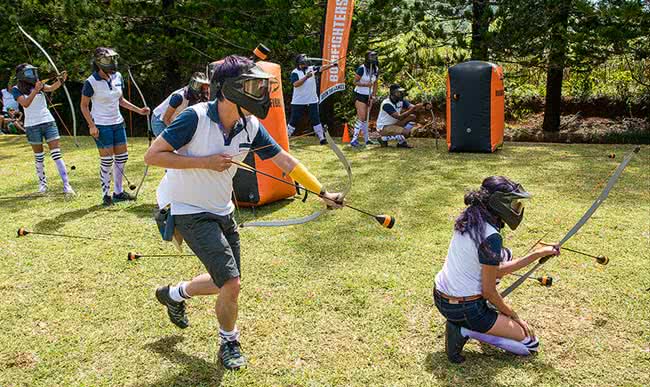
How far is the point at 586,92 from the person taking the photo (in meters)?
15.6

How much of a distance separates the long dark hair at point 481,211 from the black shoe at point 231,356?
1.57 meters

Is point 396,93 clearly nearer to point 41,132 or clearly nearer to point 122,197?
point 122,197

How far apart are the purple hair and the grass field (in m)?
1.75

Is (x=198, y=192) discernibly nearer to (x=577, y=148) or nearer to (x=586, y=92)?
(x=577, y=148)

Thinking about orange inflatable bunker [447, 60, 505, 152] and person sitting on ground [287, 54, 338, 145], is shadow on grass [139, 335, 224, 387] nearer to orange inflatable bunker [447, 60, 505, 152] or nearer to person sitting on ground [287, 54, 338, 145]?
orange inflatable bunker [447, 60, 505, 152]

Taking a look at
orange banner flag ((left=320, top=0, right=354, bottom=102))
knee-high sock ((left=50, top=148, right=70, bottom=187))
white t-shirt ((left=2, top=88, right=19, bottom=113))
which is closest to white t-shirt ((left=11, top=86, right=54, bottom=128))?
knee-high sock ((left=50, top=148, right=70, bottom=187))

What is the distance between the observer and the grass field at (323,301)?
3574 millimetres

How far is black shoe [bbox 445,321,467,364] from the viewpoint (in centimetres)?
360

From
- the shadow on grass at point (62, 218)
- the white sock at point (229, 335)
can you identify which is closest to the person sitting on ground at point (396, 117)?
the shadow on grass at point (62, 218)

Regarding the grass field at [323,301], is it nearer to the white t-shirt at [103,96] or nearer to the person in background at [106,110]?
the person in background at [106,110]

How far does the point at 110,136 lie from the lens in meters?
7.47

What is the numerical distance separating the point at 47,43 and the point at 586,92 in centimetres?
1459

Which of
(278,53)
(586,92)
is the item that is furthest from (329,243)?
(586,92)

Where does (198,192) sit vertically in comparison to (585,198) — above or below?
above
